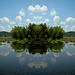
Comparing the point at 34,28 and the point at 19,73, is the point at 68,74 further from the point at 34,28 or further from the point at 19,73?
the point at 34,28

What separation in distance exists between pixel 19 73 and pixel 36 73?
2.45 m

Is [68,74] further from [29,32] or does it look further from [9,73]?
[29,32]

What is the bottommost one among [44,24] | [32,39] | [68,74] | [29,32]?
[68,74]

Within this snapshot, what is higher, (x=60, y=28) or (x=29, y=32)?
(x=60, y=28)

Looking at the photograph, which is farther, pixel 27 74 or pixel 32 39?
pixel 32 39

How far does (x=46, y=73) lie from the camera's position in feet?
43.3

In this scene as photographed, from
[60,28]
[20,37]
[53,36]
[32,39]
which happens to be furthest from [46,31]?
[60,28]

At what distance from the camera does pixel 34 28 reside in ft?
195

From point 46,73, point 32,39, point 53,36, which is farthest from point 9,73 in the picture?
point 53,36

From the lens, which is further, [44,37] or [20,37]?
[20,37]

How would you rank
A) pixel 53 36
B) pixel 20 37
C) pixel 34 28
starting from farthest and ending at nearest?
pixel 20 37 → pixel 53 36 → pixel 34 28

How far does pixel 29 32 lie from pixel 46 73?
156 feet

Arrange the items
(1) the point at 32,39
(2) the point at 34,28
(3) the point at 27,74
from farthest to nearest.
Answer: (2) the point at 34,28, (1) the point at 32,39, (3) the point at 27,74

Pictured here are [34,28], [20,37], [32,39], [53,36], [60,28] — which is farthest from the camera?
[60,28]
